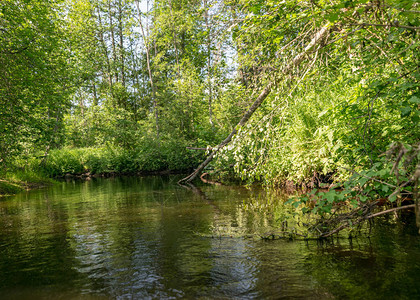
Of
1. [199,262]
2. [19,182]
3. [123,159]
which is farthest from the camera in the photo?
[123,159]

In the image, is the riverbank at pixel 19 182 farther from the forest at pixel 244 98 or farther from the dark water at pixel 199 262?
the dark water at pixel 199 262

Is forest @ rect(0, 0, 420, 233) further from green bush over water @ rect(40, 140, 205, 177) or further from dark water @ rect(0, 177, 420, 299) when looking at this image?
dark water @ rect(0, 177, 420, 299)

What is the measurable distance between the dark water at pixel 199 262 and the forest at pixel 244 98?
606 millimetres

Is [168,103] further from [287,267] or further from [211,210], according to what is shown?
[287,267]

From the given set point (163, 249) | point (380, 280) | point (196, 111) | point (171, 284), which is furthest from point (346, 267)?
point (196, 111)

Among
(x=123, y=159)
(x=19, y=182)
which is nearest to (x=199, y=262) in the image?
(x=19, y=182)

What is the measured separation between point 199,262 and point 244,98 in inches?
144

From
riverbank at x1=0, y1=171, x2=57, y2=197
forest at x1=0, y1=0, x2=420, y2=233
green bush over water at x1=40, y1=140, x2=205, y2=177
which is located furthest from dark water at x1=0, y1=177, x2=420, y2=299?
green bush over water at x1=40, y1=140, x2=205, y2=177

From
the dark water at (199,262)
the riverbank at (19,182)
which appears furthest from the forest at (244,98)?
the dark water at (199,262)

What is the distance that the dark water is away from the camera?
2.97 metres

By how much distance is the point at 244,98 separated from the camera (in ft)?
21.1

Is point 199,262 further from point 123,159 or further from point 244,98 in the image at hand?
point 123,159

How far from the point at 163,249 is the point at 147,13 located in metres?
22.9

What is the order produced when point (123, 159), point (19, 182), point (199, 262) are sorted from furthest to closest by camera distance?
point (123, 159), point (19, 182), point (199, 262)
